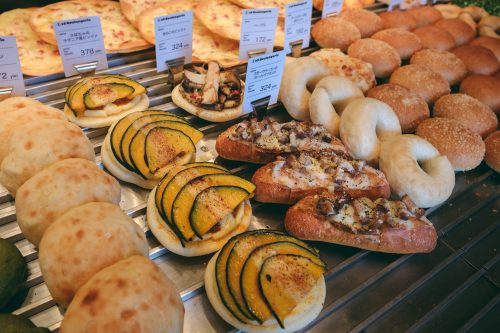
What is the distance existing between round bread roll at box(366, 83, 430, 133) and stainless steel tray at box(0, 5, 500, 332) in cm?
70

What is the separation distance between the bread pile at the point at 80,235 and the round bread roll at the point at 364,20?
309 cm

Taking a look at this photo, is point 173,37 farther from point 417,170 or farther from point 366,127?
point 417,170

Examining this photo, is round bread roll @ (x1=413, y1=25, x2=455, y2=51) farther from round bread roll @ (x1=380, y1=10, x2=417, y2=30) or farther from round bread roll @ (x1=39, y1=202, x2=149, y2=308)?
round bread roll @ (x1=39, y1=202, x2=149, y2=308)

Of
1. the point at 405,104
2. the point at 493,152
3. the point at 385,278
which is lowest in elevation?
the point at 385,278

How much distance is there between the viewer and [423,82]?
3371 millimetres

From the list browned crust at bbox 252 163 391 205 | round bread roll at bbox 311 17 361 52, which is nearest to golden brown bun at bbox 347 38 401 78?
round bread roll at bbox 311 17 361 52

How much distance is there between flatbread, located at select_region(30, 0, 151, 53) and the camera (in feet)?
10.3

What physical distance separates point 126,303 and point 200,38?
2.80 meters

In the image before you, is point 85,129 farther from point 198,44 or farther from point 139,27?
point 198,44

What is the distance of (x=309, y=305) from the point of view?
1.84 metres

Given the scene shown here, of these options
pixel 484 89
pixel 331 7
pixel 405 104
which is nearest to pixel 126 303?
pixel 405 104

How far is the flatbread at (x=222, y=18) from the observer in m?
3.51

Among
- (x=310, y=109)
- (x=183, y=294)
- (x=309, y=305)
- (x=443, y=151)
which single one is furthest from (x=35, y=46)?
(x=443, y=151)

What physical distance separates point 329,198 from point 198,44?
2079 mm
